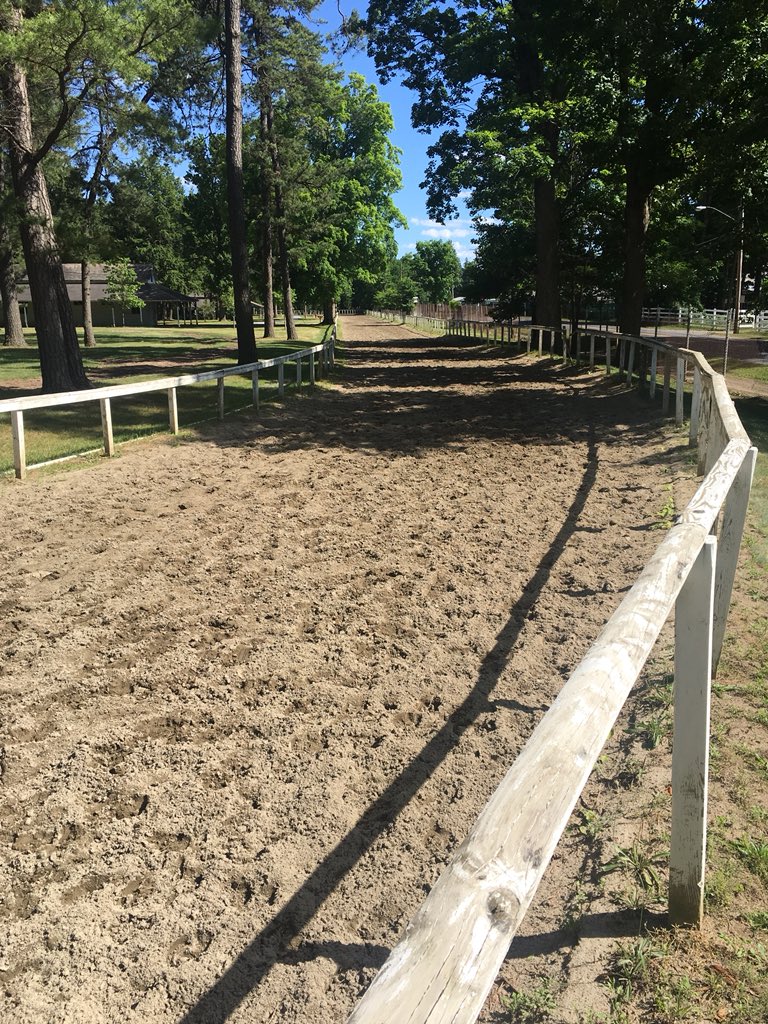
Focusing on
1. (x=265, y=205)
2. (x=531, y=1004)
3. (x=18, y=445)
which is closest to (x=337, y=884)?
(x=531, y=1004)

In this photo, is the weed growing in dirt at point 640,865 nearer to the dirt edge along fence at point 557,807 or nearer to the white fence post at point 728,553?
the dirt edge along fence at point 557,807

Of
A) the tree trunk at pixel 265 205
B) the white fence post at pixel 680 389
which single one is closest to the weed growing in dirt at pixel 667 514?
the white fence post at pixel 680 389

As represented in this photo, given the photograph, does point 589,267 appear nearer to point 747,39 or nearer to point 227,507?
point 747,39

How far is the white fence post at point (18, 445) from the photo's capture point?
9055 millimetres

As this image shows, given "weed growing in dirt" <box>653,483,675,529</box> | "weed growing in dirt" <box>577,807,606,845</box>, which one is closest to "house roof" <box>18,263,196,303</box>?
"weed growing in dirt" <box>653,483,675,529</box>

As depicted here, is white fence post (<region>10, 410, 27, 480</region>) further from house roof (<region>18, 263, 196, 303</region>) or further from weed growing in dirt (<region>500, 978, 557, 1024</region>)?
house roof (<region>18, 263, 196, 303</region>)

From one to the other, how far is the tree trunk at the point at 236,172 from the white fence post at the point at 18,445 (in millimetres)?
12010

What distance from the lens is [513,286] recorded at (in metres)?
40.5

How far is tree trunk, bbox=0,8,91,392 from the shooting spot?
14.9 m

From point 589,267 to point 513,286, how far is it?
19.6 feet

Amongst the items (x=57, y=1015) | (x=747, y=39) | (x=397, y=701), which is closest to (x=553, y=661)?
(x=397, y=701)

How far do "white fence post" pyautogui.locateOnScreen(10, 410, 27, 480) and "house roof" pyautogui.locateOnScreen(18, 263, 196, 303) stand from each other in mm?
55653

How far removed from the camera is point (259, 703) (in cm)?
426

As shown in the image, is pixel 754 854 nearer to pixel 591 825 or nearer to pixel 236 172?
pixel 591 825
